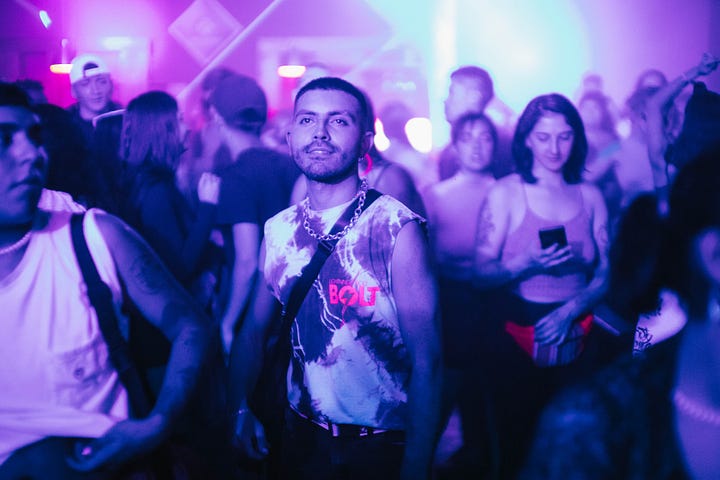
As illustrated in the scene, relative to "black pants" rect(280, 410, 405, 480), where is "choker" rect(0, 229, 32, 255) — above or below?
A: above

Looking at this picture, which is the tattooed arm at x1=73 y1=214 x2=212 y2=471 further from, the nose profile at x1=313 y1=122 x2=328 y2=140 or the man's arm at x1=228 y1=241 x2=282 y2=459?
the nose profile at x1=313 y1=122 x2=328 y2=140

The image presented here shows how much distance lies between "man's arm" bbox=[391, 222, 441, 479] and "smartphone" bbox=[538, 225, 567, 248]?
44.4 inches

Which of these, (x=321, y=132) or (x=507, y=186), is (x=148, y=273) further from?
(x=507, y=186)

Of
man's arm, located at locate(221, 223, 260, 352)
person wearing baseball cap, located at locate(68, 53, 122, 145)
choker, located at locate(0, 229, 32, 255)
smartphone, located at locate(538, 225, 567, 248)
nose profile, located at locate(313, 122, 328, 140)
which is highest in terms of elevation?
nose profile, located at locate(313, 122, 328, 140)

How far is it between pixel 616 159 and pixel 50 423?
9.01ft

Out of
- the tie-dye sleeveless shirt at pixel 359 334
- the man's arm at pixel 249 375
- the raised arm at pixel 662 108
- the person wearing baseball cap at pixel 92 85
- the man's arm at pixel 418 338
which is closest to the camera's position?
the man's arm at pixel 418 338

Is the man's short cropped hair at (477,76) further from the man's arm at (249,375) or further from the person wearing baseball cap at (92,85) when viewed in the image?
the person wearing baseball cap at (92,85)

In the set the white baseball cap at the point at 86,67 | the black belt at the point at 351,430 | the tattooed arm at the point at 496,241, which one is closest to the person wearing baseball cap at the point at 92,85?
the white baseball cap at the point at 86,67

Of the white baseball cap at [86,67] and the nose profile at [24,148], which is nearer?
the nose profile at [24,148]

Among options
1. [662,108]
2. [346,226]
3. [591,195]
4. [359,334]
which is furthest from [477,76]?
[359,334]

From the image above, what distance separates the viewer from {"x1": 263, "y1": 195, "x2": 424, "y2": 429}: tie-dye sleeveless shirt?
1820 millimetres

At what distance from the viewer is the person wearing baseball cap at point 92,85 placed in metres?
2.96

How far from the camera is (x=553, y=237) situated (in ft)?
8.94

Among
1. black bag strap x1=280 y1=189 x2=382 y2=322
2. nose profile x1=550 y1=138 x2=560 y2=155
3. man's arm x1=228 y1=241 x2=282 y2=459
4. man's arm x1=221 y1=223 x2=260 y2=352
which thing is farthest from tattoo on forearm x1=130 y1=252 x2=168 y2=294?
nose profile x1=550 y1=138 x2=560 y2=155
